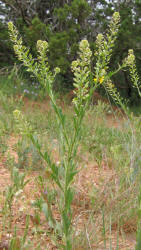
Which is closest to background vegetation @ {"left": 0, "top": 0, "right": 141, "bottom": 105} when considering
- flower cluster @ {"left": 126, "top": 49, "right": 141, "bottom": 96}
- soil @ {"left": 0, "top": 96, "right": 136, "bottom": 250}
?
soil @ {"left": 0, "top": 96, "right": 136, "bottom": 250}

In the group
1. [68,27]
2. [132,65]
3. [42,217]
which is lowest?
[42,217]

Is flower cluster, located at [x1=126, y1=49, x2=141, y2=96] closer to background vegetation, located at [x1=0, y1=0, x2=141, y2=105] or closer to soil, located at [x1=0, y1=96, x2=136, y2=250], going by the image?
soil, located at [x1=0, y1=96, x2=136, y2=250]

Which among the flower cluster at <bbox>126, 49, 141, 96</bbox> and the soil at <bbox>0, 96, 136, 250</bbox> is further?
the soil at <bbox>0, 96, 136, 250</bbox>

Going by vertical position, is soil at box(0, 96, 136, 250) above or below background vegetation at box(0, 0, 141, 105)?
below

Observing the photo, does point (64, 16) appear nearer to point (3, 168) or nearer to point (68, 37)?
point (68, 37)

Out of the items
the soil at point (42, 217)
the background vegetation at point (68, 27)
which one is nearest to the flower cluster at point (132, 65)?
the soil at point (42, 217)

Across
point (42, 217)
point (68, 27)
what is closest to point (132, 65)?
point (42, 217)

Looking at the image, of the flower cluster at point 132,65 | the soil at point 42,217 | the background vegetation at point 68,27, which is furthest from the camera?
the background vegetation at point 68,27

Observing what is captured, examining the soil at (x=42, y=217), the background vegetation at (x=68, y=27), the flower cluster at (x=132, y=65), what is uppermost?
the background vegetation at (x=68, y=27)

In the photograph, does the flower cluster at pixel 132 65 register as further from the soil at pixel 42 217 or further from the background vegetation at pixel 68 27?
the background vegetation at pixel 68 27

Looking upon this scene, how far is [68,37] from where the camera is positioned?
A: 603 centimetres

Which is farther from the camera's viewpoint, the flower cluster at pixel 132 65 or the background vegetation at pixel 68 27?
the background vegetation at pixel 68 27

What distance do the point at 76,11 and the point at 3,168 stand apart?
4.70 meters

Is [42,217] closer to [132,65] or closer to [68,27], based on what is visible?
[132,65]
